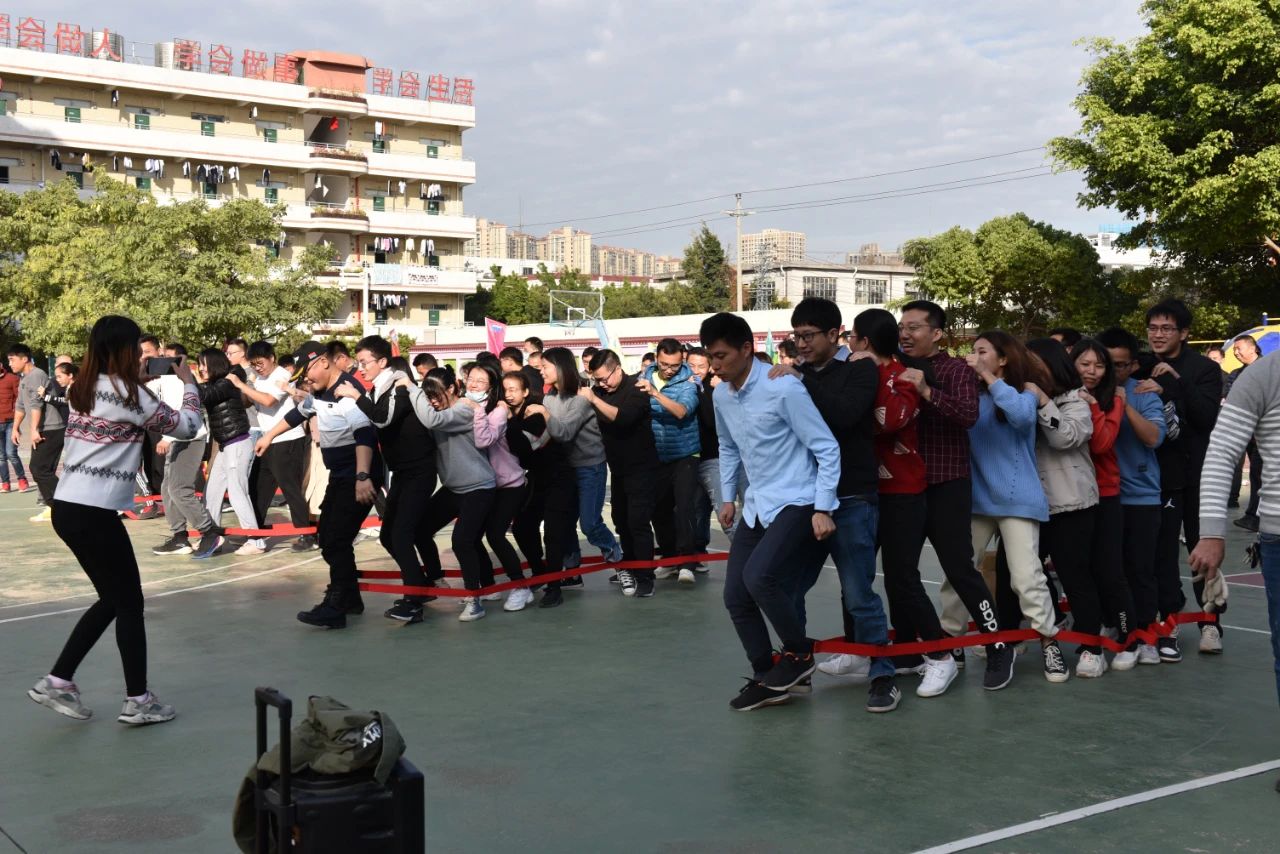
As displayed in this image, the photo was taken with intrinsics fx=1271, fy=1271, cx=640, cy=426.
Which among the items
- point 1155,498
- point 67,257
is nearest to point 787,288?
point 67,257

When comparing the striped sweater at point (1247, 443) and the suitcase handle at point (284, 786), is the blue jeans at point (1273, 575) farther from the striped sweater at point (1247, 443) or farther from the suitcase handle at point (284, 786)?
the suitcase handle at point (284, 786)

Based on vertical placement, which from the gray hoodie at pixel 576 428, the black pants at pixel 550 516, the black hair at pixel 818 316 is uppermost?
the black hair at pixel 818 316

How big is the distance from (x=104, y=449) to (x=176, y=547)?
5927 millimetres

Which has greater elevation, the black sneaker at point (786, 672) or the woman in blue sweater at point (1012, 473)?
the woman in blue sweater at point (1012, 473)

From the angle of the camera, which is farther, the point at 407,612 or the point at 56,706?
the point at 407,612

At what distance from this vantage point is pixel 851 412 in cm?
586

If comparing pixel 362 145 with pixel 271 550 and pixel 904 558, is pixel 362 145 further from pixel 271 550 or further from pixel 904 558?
pixel 904 558

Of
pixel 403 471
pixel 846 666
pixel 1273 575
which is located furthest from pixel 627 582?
pixel 1273 575

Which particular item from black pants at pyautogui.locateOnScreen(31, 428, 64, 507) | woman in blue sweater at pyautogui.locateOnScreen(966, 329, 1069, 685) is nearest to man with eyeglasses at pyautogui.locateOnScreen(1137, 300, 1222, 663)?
woman in blue sweater at pyautogui.locateOnScreen(966, 329, 1069, 685)

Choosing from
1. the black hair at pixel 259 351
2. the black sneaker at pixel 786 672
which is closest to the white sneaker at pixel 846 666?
the black sneaker at pixel 786 672

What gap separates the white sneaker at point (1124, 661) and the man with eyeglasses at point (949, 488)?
741 millimetres

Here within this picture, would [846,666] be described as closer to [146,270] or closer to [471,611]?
[471,611]

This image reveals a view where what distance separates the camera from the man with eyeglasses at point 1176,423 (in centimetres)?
706

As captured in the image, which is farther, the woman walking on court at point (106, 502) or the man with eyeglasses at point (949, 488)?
the man with eyeglasses at point (949, 488)
